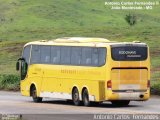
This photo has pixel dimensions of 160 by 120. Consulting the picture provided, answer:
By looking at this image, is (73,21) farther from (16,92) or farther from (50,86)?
(50,86)

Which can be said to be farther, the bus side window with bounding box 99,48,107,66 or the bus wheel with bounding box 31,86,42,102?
the bus wheel with bounding box 31,86,42,102

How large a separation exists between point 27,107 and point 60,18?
72235mm

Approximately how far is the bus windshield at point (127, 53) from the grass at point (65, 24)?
73.4 ft

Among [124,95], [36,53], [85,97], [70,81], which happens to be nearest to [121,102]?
[85,97]

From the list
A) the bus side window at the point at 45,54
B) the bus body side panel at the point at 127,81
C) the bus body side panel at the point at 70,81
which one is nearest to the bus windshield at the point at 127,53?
the bus body side panel at the point at 127,81

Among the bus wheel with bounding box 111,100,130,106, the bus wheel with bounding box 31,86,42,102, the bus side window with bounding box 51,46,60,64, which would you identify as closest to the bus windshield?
the bus wheel with bounding box 111,100,130,106

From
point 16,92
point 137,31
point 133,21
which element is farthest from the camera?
point 133,21

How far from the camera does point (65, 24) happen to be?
342ft

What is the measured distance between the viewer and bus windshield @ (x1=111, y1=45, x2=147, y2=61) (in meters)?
37.1

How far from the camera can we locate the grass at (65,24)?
76025 mm

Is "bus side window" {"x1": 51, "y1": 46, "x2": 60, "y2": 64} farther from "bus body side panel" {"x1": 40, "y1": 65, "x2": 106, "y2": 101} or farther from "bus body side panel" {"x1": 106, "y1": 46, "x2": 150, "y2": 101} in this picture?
"bus body side panel" {"x1": 106, "y1": 46, "x2": 150, "y2": 101}

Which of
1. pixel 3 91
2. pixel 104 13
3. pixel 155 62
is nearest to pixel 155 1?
pixel 104 13

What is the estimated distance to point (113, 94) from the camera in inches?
1441

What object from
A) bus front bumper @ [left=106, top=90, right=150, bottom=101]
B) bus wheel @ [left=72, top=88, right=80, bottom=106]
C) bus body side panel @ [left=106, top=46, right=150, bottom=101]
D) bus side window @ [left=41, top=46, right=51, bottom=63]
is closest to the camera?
bus front bumper @ [left=106, top=90, right=150, bottom=101]
